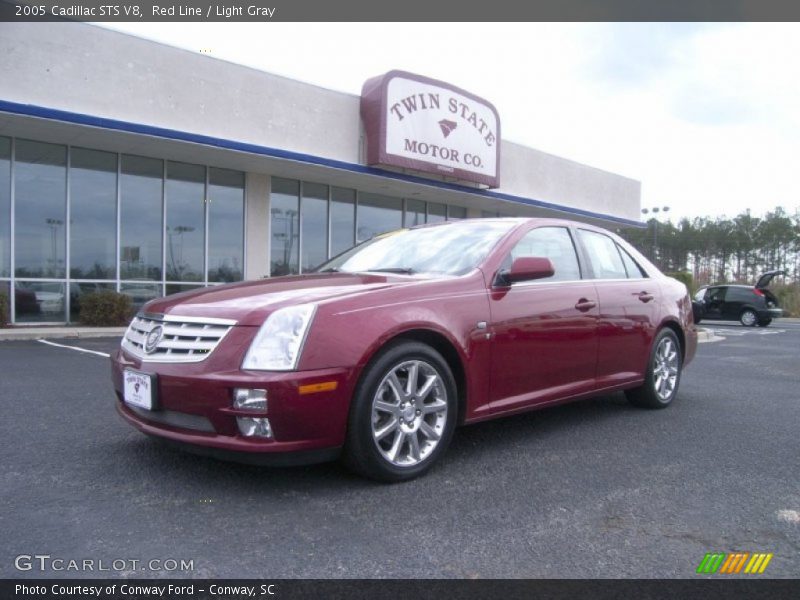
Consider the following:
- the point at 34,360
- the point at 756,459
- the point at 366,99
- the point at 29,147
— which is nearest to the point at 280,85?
the point at 366,99

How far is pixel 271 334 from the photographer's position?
9.92 ft

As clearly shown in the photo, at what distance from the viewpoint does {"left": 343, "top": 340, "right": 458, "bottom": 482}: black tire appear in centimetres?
313

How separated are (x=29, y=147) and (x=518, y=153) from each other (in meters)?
13.2

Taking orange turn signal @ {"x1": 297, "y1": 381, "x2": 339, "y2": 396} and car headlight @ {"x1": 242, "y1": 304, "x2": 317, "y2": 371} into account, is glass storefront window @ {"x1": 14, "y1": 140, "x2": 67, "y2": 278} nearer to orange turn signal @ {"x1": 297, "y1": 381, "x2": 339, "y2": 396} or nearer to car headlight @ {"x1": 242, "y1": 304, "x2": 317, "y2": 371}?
car headlight @ {"x1": 242, "y1": 304, "x2": 317, "y2": 371}

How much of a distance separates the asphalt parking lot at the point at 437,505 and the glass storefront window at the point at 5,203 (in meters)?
8.14

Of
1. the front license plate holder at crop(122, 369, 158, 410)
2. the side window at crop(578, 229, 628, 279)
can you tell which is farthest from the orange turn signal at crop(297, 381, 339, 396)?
the side window at crop(578, 229, 628, 279)

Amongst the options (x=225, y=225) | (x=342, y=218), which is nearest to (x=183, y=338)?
(x=225, y=225)

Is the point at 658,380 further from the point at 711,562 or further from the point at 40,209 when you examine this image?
the point at 40,209

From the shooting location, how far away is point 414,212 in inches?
727

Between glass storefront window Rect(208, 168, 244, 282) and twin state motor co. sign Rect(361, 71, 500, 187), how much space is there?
3.19m

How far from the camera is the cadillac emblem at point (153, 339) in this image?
10.8 feet
